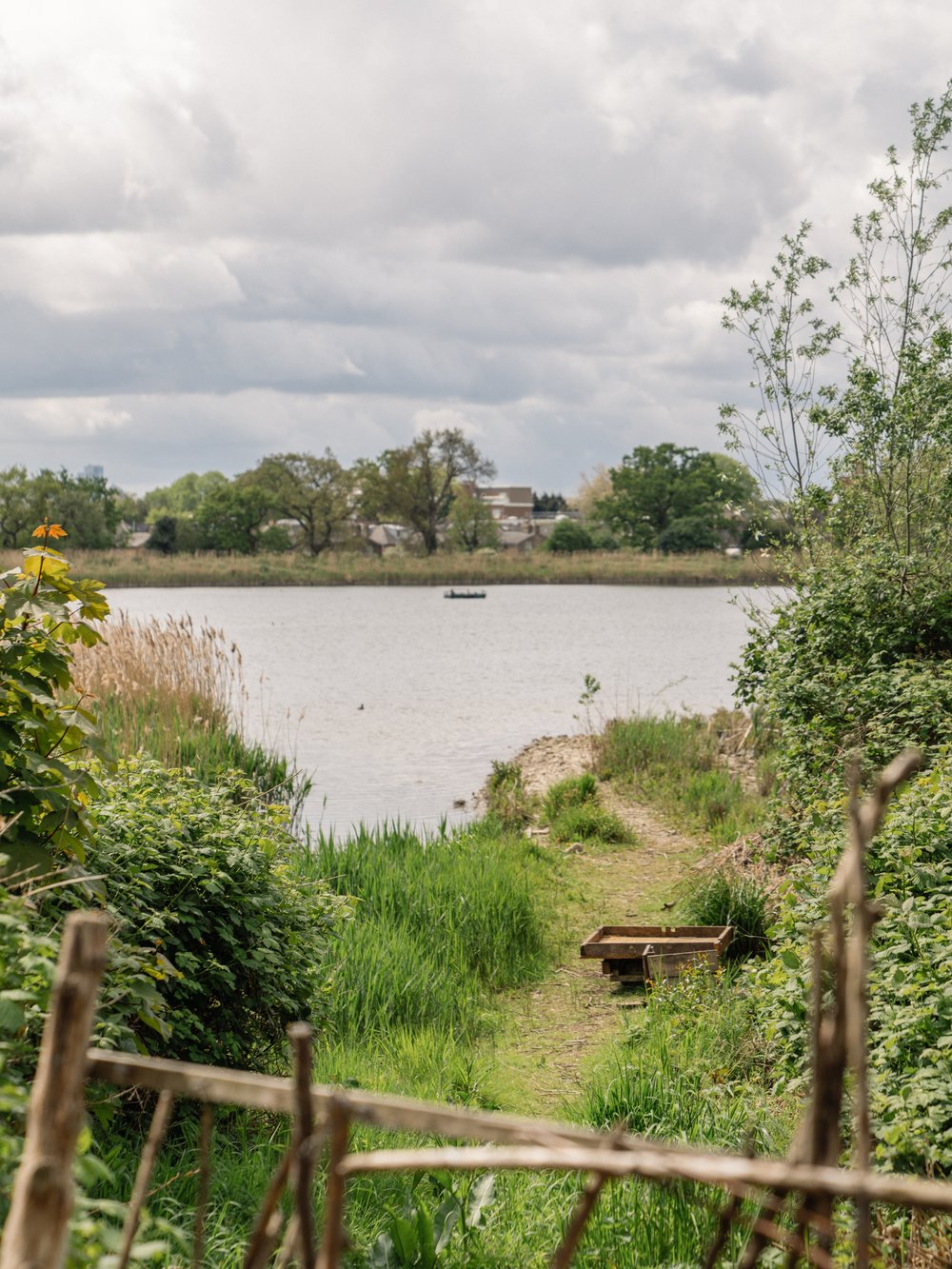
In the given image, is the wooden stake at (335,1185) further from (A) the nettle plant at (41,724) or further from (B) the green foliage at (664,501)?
(B) the green foliage at (664,501)

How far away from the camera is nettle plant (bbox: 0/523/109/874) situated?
11.3 feet

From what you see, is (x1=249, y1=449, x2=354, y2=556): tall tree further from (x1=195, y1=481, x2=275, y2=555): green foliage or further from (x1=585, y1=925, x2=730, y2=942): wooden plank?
(x1=585, y1=925, x2=730, y2=942): wooden plank

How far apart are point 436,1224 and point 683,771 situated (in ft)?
35.6

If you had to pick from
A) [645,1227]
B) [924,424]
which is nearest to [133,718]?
[924,424]

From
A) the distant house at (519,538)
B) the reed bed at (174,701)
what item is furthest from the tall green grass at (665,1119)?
the distant house at (519,538)

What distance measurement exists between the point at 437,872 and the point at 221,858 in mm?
4073

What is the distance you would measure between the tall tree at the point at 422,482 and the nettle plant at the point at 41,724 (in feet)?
267

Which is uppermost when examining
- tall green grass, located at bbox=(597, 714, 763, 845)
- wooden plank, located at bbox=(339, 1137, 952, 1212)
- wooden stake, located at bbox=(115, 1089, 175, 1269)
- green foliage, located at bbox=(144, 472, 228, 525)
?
green foliage, located at bbox=(144, 472, 228, 525)

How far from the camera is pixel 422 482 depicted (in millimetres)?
85312

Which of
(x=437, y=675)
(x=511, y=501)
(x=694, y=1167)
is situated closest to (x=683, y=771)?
(x=694, y=1167)

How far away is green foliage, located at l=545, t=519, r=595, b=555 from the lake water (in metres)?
25.6

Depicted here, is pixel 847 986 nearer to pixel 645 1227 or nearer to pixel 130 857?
pixel 645 1227

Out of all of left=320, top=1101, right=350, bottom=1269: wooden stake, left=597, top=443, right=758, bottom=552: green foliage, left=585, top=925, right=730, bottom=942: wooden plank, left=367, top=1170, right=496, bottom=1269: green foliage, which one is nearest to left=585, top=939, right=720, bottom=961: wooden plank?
left=585, top=925, right=730, bottom=942: wooden plank

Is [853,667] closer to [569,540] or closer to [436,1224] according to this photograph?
[436,1224]
